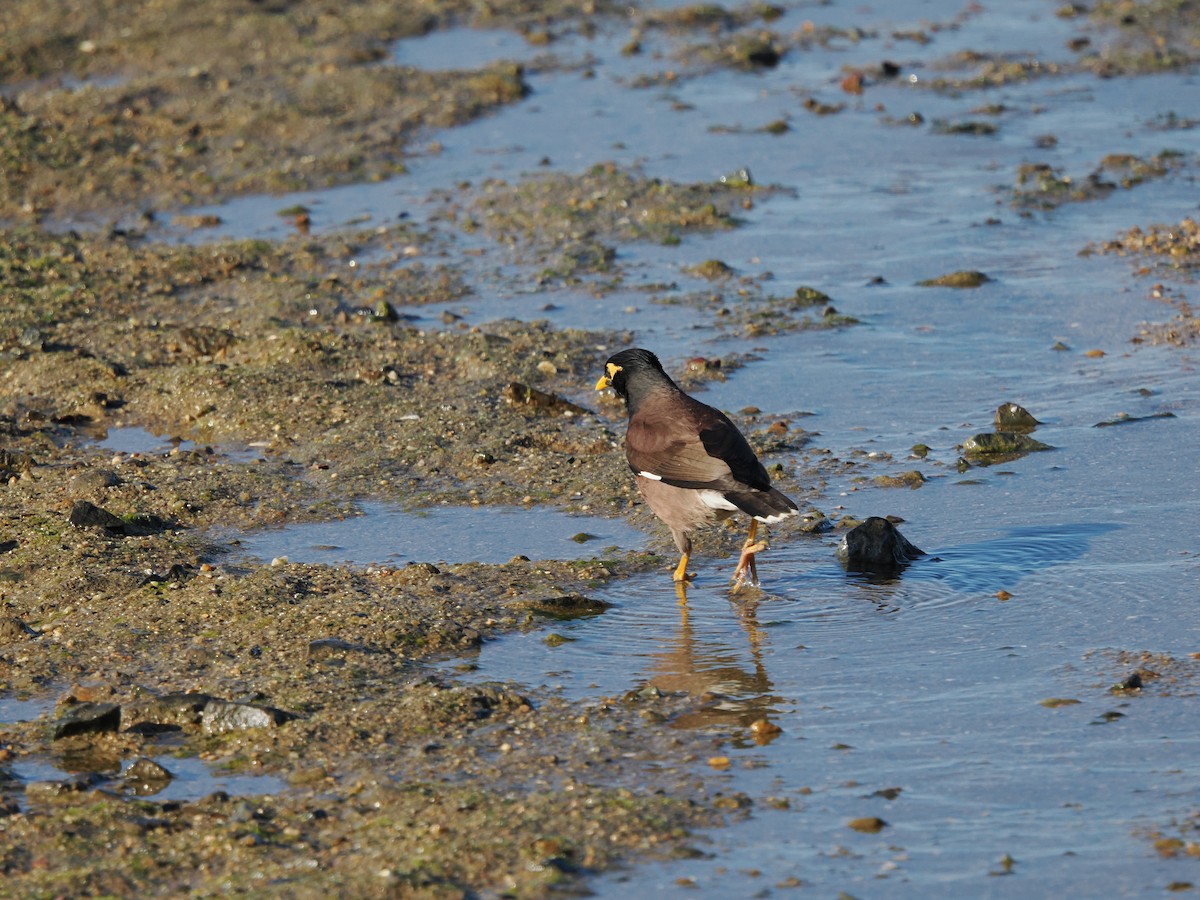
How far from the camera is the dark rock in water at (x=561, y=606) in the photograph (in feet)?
21.7

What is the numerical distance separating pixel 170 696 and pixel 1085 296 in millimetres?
6675

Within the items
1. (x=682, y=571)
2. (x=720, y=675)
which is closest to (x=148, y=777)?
(x=720, y=675)

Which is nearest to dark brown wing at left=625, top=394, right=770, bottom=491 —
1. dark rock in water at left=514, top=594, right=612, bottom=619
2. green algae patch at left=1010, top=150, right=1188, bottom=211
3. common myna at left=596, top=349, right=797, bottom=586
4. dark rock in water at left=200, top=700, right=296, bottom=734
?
common myna at left=596, top=349, right=797, bottom=586

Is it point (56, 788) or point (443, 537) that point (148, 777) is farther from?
point (443, 537)

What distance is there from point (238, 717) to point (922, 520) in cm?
338

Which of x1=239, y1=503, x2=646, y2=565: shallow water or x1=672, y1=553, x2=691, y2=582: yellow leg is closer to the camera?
x1=672, y1=553, x2=691, y2=582: yellow leg

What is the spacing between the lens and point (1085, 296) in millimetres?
10281

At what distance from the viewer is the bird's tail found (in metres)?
6.68

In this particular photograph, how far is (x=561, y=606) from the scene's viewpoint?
6.63 m

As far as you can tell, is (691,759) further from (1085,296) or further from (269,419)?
(1085,296)

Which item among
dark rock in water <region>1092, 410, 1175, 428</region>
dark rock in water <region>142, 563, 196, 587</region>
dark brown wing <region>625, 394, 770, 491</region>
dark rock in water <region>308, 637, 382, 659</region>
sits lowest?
dark rock in water <region>308, 637, 382, 659</region>

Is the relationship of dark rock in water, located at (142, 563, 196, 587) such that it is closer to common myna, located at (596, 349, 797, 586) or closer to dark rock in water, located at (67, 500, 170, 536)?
dark rock in water, located at (67, 500, 170, 536)

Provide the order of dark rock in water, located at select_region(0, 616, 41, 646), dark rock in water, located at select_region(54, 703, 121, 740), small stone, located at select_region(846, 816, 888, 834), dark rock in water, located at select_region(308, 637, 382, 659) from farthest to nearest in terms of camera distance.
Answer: dark rock in water, located at select_region(0, 616, 41, 646)
dark rock in water, located at select_region(308, 637, 382, 659)
dark rock in water, located at select_region(54, 703, 121, 740)
small stone, located at select_region(846, 816, 888, 834)

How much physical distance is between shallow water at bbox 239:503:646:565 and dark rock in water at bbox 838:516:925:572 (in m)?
1.01
